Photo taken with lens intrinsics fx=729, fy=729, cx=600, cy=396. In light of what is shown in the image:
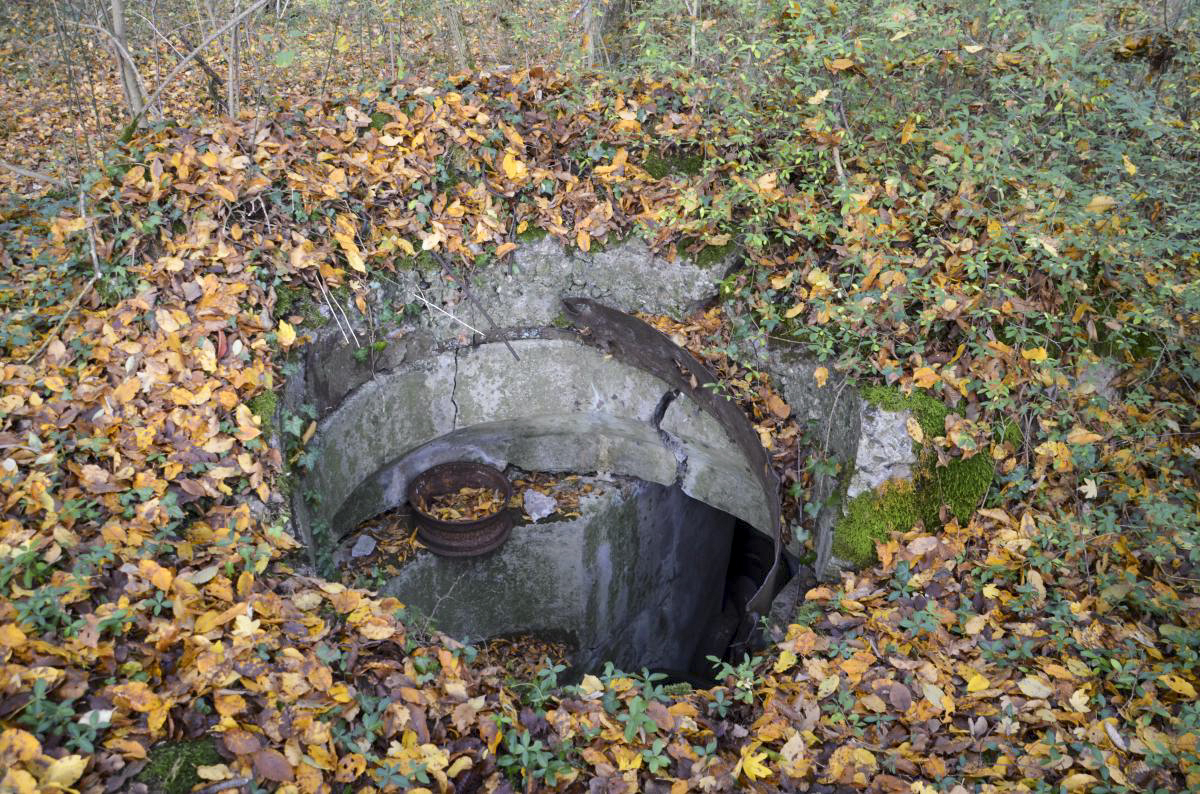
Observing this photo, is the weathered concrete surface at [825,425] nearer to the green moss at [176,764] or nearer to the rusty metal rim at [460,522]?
the rusty metal rim at [460,522]

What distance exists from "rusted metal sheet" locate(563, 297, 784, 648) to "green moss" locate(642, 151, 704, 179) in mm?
879

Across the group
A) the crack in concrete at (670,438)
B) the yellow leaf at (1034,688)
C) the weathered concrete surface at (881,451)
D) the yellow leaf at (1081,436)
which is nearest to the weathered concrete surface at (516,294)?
the crack in concrete at (670,438)

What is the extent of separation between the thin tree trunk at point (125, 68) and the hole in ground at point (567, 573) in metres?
3.01

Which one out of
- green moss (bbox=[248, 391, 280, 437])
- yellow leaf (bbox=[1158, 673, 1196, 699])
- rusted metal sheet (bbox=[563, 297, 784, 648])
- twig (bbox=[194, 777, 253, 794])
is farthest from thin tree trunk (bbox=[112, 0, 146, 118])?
yellow leaf (bbox=[1158, 673, 1196, 699])

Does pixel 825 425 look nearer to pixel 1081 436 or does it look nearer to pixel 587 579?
pixel 1081 436

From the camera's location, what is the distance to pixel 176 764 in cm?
204

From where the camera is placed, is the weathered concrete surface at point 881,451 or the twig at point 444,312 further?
the twig at point 444,312

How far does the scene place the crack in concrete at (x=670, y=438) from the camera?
180 inches

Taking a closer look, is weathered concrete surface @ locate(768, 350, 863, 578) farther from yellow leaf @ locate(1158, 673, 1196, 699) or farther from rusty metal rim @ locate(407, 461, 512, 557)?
rusty metal rim @ locate(407, 461, 512, 557)

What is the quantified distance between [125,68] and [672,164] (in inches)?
130

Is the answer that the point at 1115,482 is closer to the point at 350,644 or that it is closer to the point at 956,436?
the point at 956,436

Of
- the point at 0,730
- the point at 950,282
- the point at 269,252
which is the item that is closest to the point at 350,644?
the point at 0,730

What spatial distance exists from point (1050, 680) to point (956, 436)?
1.07 m

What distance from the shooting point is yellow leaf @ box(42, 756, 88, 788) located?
1850mm
